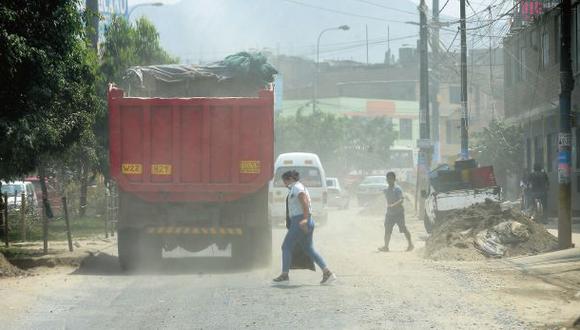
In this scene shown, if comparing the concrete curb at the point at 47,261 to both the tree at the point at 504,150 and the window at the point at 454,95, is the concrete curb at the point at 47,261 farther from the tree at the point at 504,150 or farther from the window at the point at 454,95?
the window at the point at 454,95

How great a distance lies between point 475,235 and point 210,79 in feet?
19.9

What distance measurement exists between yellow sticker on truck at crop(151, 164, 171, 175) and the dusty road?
174 cm

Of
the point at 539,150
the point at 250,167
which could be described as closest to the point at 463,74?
the point at 539,150

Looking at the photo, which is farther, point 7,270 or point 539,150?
point 539,150

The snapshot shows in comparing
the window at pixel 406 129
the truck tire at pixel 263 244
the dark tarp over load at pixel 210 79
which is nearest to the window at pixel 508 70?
the dark tarp over load at pixel 210 79

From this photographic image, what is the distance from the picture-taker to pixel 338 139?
254ft

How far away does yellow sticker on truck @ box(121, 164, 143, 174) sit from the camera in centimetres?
1596

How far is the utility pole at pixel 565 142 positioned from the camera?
17.8m

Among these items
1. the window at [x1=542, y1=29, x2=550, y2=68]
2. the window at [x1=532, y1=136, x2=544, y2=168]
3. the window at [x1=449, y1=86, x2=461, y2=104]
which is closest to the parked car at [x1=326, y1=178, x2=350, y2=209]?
the window at [x1=532, y1=136, x2=544, y2=168]

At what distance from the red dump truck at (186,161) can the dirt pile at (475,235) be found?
14.0 ft

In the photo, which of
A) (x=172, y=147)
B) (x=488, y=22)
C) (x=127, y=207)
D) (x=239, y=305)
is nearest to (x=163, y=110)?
(x=172, y=147)

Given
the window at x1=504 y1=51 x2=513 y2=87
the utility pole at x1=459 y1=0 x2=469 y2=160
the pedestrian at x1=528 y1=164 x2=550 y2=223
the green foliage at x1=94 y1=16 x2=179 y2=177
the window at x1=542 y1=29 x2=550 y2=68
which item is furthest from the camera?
the window at x1=504 y1=51 x2=513 y2=87

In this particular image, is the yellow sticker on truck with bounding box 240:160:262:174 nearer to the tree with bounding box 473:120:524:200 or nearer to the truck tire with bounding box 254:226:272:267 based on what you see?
the truck tire with bounding box 254:226:272:267

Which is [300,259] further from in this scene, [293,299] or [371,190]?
[371,190]
